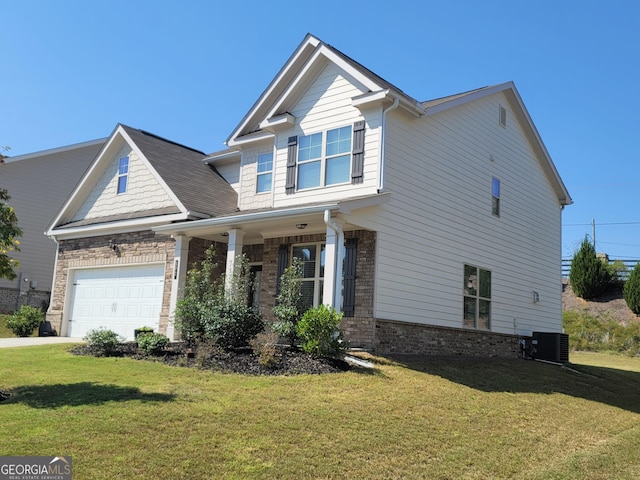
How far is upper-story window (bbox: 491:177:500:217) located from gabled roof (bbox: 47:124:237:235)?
772 cm

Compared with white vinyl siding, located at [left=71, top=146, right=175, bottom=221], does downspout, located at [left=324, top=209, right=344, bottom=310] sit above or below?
below

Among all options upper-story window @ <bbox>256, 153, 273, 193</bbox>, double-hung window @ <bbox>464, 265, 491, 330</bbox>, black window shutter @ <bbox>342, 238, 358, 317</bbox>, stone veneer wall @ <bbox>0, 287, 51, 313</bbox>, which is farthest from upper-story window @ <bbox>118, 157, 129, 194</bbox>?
double-hung window @ <bbox>464, 265, 491, 330</bbox>

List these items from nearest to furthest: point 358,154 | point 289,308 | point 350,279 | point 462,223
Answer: point 289,308 < point 350,279 < point 358,154 < point 462,223

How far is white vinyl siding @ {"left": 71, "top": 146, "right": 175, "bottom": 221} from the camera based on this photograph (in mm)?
18297

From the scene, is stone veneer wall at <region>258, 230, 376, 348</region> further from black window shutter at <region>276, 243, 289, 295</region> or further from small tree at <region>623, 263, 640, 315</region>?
small tree at <region>623, 263, 640, 315</region>

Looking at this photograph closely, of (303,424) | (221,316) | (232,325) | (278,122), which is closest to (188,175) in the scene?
(278,122)

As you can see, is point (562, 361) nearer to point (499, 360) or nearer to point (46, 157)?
point (499, 360)

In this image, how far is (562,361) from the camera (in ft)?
59.5

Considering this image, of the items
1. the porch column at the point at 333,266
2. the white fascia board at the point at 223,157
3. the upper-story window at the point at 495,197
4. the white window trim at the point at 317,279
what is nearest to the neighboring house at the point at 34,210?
the white fascia board at the point at 223,157

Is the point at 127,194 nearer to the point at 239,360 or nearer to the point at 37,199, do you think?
the point at 37,199

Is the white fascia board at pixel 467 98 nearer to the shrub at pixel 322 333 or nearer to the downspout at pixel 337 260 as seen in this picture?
the downspout at pixel 337 260

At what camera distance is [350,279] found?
13648 mm

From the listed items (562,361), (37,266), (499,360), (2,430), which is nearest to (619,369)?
(562,361)

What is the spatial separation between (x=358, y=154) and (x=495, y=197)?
6056 millimetres
